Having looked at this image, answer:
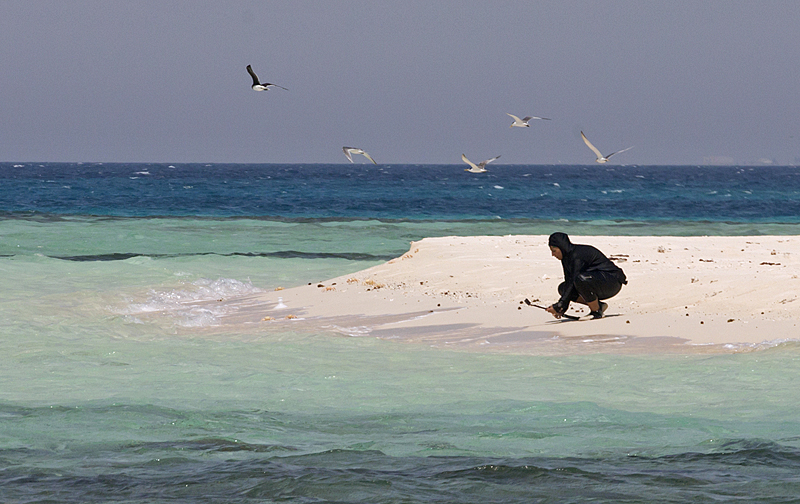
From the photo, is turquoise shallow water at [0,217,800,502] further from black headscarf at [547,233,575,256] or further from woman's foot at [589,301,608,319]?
woman's foot at [589,301,608,319]

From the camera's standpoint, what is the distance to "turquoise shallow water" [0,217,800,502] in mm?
5766

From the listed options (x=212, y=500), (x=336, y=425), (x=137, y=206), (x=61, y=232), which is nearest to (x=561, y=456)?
(x=336, y=425)

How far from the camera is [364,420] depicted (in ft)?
24.4

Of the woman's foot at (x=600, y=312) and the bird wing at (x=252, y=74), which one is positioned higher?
the bird wing at (x=252, y=74)

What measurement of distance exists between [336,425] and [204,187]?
2774 inches

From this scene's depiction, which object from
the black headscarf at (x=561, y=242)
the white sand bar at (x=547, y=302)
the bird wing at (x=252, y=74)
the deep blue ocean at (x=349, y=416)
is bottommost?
the deep blue ocean at (x=349, y=416)

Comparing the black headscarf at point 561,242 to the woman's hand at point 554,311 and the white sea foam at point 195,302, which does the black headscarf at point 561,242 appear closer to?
the woman's hand at point 554,311

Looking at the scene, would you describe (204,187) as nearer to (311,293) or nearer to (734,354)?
(311,293)

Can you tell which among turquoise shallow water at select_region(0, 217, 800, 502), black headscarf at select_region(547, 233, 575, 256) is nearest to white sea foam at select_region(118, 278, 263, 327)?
turquoise shallow water at select_region(0, 217, 800, 502)

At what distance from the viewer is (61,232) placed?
33.4 meters

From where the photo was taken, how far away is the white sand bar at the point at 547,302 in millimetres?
10875

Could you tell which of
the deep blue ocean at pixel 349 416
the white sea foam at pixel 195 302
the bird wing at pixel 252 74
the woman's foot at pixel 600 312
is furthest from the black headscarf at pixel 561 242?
the bird wing at pixel 252 74

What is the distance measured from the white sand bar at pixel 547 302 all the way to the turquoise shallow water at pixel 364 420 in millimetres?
727

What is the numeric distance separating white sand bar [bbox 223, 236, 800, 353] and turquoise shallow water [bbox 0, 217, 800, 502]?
73 cm
